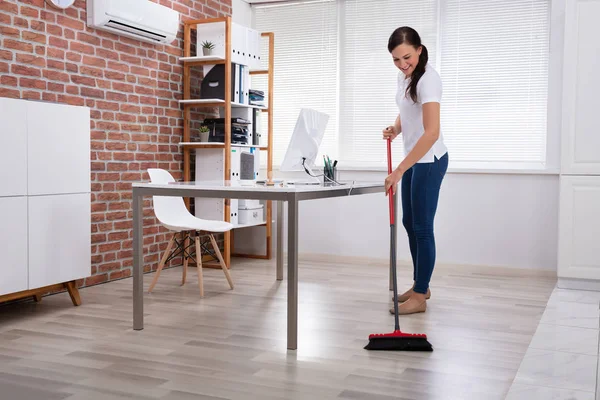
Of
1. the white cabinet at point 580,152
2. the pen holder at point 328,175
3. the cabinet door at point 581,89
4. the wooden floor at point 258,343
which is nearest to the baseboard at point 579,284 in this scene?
the white cabinet at point 580,152

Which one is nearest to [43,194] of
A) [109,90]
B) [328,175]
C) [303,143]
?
[109,90]

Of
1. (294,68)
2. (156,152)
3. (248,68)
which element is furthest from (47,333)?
(294,68)

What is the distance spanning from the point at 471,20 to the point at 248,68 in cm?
182

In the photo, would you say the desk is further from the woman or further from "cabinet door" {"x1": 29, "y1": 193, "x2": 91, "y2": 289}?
"cabinet door" {"x1": 29, "y1": 193, "x2": 91, "y2": 289}

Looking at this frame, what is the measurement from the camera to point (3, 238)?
122 inches

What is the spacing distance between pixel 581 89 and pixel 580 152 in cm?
42

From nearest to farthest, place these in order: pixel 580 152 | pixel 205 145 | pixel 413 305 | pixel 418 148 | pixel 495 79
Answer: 1. pixel 418 148
2. pixel 413 305
3. pixel 580 152
4. pixel 205 145
5. pixel 495 79

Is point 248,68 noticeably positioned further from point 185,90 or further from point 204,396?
point 204,396

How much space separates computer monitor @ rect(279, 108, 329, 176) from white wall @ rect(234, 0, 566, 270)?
199 centimetres

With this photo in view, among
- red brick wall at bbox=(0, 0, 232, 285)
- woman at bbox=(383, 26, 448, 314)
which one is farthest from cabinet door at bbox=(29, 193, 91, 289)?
woman at bbox=(383, 26, 448, 314)

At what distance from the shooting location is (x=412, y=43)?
10.4 ft

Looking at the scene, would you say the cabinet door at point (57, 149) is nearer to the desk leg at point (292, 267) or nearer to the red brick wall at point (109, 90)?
the red brick wall at point (109, 90)

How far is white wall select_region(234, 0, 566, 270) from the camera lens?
486cm

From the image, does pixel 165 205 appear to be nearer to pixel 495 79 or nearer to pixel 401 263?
pixel 401 263
